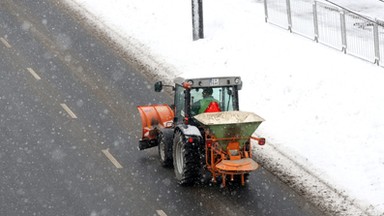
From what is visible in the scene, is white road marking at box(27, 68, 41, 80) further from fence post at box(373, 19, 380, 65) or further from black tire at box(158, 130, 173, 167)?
fence post at box(373, 19, 380, 65)

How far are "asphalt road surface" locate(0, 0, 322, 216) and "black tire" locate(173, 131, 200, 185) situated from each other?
0.27 metres

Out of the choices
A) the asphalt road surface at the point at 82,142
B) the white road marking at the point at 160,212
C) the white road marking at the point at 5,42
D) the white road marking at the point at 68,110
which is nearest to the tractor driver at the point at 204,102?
the asphalt road surface at the point at 82,142

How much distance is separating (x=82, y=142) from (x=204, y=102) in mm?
4249

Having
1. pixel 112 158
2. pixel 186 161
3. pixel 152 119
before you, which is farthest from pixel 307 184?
pixel 112 158

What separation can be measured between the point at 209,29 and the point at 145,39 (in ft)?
7.89

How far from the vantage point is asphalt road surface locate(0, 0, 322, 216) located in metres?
17.3

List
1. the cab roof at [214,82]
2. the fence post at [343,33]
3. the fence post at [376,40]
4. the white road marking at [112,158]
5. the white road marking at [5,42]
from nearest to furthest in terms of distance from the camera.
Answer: the cab roof at [214,82] < the white road marking at [112,158] < the fence post at [376,40] < the fence post at [343,33] < the white road marking at [5,42]

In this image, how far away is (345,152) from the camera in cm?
1966

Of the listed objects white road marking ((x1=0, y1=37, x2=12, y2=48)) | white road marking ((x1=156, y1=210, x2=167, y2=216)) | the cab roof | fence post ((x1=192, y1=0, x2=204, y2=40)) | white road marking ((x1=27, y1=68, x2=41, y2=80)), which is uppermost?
fence post ((x1=192, y1=0, x2=204, y2=40))

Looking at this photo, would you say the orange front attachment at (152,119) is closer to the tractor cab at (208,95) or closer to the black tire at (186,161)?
the tractor cab at (208,95)

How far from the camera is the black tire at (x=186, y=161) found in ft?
57.7

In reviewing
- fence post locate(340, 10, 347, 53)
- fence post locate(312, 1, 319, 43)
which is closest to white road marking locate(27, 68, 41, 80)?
fence post locate(312, 1, 319, 43)

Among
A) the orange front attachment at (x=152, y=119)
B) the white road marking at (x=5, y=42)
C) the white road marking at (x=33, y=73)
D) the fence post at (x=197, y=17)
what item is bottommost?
the orange front attachment at (x=152, y=119)

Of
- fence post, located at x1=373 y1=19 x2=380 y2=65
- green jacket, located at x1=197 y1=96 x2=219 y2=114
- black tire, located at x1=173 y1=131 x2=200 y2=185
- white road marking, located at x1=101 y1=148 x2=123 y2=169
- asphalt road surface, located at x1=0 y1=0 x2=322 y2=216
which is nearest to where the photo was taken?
asphalt road surface, located at x1=0 y1=0 x2=322 y2=216
